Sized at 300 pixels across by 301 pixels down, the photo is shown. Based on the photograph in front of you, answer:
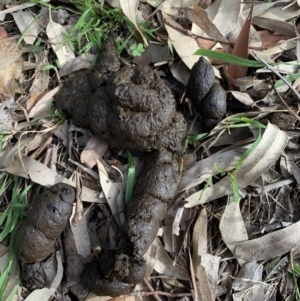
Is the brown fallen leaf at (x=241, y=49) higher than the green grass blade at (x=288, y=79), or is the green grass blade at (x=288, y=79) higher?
the brown fallen leaf at (x=241, y=49)

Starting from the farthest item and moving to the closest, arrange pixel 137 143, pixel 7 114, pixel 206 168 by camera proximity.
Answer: pixel 7 114, pixel 206 168, pixel 137 143

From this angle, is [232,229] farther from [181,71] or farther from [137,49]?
[137,49]

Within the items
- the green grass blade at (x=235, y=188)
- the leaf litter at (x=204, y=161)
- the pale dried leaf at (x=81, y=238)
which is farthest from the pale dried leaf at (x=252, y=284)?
the pale dried leaf at (x=81, y=238)

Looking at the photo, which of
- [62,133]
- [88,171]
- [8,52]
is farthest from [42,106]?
[88,171]

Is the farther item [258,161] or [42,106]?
[42,106]

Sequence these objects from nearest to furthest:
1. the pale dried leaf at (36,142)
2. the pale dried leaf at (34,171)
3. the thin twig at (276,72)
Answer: the thin twig at (276,72), the pale dried leaf at (34,171), the pale dried leaf at (36,142)

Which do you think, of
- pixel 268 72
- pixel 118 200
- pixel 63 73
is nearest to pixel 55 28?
pixel 63 73

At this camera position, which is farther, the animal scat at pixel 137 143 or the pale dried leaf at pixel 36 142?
the pale dried leaf at pixel 36 142

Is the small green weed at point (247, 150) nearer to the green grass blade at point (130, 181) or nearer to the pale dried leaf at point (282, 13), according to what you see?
the green grass blade at point (130, 181)
